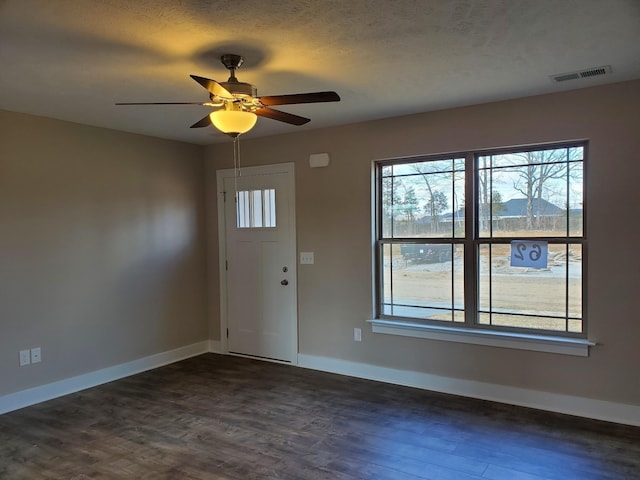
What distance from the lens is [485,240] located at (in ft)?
12.3

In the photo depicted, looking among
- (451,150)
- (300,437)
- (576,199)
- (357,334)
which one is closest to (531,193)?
(576,199)

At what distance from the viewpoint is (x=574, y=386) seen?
11.0 ft

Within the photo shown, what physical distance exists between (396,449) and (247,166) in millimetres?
3212

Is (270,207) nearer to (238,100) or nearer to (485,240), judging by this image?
(485,240)

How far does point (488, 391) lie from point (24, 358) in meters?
3.74

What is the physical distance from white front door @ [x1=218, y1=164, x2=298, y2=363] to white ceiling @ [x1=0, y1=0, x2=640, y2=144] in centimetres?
145

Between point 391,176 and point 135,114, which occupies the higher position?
point 135,114

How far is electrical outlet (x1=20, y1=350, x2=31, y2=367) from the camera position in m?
3.69

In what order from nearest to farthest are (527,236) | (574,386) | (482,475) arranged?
(482,475), (574,386), (527,236)

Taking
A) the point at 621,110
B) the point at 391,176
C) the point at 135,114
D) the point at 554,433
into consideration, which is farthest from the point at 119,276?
the point at 621,110

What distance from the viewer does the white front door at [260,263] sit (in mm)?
4727

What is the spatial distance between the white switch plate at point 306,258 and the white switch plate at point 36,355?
240 cm

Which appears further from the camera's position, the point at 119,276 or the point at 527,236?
the point at 119,276

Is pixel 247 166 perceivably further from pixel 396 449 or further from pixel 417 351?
pixel 396 449
